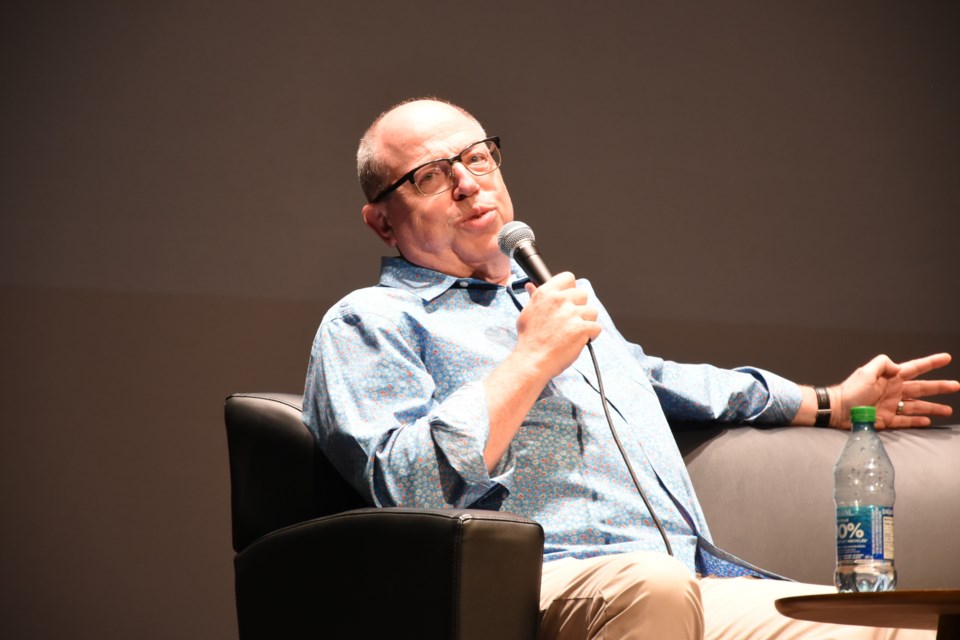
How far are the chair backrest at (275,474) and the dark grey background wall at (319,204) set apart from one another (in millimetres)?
929

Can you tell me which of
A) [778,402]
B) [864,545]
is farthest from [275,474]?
[778,402]

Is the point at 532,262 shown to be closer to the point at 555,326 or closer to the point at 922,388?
the point at 555,326

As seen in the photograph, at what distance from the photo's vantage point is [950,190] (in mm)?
3078

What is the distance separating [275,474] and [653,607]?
613mm

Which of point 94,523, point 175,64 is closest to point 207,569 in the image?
point 94,523

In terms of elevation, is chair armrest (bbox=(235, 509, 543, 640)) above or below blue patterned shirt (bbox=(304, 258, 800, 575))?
below

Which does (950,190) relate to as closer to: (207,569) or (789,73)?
(789,73)

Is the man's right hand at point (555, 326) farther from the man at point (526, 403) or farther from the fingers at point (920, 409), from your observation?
the fingers at point (920, 409)

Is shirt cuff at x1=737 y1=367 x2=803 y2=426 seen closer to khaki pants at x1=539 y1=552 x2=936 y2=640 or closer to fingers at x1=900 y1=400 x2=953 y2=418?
fingers at x1=900 y1=400 x2=953 y2=418

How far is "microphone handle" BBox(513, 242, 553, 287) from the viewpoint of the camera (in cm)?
169

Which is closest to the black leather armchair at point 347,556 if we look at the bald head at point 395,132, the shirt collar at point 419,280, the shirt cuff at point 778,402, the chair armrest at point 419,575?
the chair armrest at point 419,575

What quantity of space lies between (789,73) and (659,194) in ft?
1.69

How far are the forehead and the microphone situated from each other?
23 centimetres

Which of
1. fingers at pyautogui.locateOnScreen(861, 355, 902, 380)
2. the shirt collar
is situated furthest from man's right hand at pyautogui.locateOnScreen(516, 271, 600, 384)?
fingers at pyautogui.locateOnScreen(861, 355, 902, 380)
